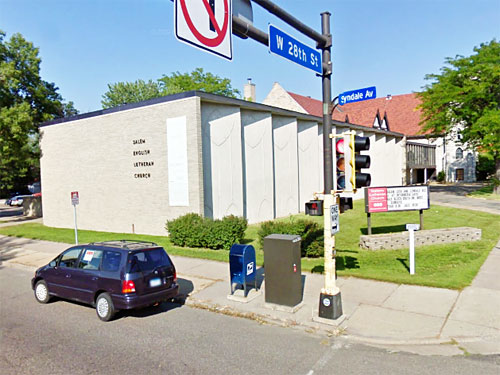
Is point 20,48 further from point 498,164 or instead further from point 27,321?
point 498,164

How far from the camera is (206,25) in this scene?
484cm

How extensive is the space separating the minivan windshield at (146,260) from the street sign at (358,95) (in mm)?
4910

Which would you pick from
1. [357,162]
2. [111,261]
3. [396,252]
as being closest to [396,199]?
[396,252]

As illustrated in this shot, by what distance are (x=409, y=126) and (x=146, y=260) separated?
59100 mm

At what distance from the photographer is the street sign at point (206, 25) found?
4.56 metres

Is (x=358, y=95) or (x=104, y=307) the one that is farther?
(x=104, y=307)

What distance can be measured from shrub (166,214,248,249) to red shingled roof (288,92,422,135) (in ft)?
142

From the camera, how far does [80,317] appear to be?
8.25m

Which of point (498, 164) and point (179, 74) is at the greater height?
point (179, 74)

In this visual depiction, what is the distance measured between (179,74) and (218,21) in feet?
178

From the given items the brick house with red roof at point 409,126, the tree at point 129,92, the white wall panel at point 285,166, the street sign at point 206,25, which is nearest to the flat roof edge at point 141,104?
the white wall panel at point 285,166

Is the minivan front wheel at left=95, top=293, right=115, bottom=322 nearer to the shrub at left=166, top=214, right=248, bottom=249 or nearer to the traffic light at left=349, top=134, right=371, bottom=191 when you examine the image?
the traffic light at left=349, top=134, right=371, bottom=191

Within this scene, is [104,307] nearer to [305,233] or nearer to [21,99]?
[305,233]

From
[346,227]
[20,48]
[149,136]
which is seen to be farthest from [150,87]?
[346,227]
